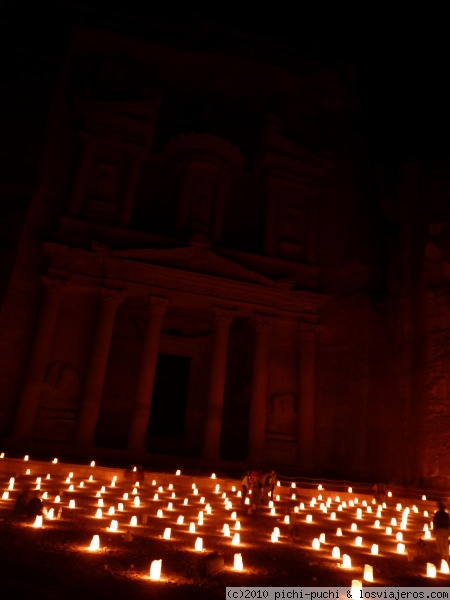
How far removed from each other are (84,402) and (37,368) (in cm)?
208

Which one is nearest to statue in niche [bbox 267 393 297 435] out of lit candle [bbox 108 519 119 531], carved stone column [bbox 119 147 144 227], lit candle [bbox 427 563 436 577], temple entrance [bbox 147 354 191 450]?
temple entrance [bbox 147 354 191 450]

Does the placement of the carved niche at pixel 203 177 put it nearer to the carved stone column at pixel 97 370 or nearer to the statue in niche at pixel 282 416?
the carved stone column at pixel 97 370

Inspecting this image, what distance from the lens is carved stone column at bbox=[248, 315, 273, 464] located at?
19.1 meters

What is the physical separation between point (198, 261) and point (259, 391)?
5.90m

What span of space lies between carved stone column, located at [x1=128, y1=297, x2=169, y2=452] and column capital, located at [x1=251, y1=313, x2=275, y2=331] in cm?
377

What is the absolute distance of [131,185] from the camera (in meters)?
22.4

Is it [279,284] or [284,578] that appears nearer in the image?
[284,578]

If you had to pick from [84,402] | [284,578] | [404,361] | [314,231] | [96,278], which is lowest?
[284,578]

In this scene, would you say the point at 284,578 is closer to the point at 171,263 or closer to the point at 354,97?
the point at 171,263

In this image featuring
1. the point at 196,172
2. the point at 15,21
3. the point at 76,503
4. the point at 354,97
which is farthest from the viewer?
the point at 354,97

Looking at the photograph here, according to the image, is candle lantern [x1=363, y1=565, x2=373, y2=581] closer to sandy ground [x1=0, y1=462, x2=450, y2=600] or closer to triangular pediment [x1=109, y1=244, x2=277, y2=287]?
sandy ground [x1=0, y1=462, x2=450, y2=600]

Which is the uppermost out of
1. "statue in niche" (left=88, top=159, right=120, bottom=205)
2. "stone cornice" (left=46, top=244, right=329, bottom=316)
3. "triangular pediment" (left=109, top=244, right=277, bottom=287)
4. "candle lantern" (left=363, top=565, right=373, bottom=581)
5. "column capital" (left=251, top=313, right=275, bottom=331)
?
"statue in niche" (left=88, top=159, right=120, bottom=205)

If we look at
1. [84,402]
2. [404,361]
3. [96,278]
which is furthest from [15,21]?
[404,361]

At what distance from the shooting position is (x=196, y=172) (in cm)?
2320
